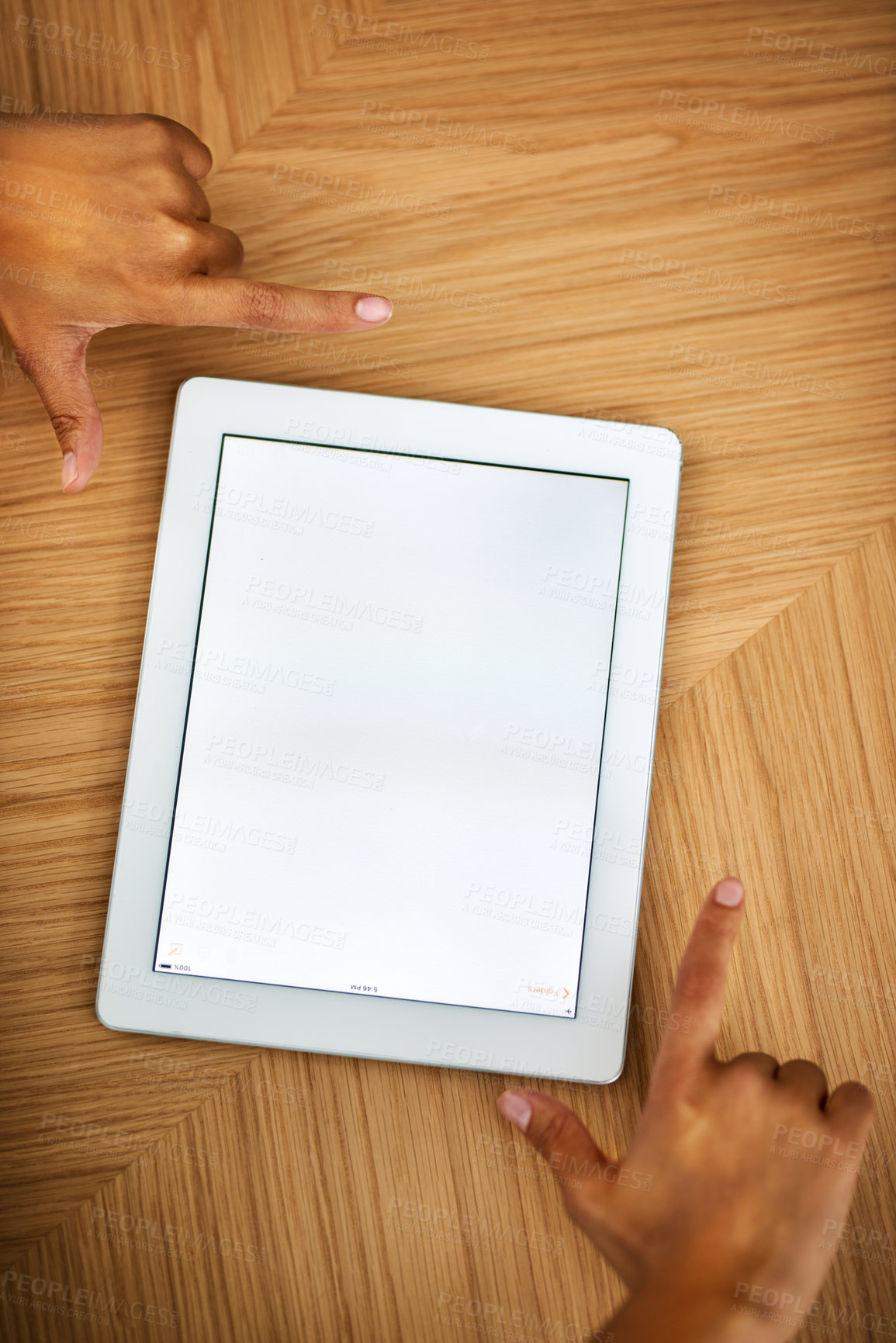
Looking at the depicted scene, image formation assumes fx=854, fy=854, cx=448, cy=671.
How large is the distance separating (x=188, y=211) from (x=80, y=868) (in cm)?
45

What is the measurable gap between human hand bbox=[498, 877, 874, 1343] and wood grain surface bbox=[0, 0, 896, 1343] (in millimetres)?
70

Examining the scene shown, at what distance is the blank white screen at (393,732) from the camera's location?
553 mm

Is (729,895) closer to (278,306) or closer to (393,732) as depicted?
(393,732)

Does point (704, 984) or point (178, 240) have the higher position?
point (178, 240)

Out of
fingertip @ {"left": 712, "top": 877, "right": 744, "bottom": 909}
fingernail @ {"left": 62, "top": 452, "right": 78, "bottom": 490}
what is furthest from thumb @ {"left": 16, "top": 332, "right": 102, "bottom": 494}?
fingertip @ {"left": 712, "top": 877, "right": 744, "bottom": 909}

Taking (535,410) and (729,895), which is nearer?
(729,895)

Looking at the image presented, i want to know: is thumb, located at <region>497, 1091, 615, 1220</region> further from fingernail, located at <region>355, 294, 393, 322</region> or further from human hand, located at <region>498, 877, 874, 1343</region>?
fingernail, located at <region>355, 294, 393, 322</region>

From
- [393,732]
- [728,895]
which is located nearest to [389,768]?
[393,732]

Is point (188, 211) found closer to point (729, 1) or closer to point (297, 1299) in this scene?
point (729, 1)

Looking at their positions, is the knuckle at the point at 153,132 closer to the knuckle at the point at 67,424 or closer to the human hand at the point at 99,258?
the human hand at the point at 99,258

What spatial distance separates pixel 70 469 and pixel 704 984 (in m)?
0.51

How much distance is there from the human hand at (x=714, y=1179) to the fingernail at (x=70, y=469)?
0.48 metres

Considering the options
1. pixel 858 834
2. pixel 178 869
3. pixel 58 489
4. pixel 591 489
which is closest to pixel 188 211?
pixel 58 489

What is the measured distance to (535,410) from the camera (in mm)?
604
